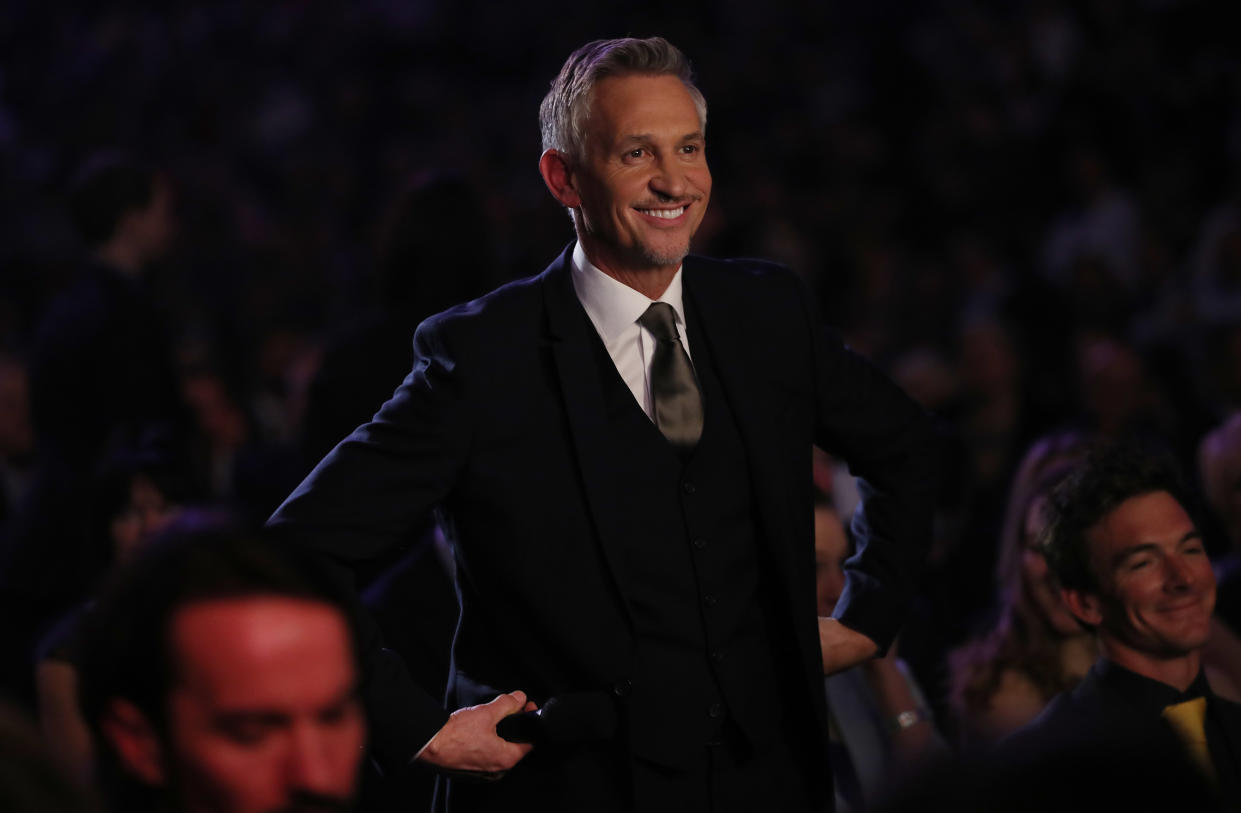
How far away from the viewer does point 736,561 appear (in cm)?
222

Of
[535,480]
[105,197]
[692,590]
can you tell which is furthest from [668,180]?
[105,197]

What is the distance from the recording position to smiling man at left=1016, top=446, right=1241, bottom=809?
2742mm

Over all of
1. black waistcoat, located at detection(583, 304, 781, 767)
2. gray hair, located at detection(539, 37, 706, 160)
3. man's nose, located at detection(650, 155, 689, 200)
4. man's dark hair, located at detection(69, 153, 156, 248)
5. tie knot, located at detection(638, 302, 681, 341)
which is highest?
man's dark hair, located at detection(69, 153, 156, 248)

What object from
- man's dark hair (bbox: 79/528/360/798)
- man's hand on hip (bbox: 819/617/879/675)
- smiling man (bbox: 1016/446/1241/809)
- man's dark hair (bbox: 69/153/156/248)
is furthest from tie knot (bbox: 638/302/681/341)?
man's dark hair (bbox: 69/153/156/248)

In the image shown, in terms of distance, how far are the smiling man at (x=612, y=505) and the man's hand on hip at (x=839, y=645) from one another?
14 cm

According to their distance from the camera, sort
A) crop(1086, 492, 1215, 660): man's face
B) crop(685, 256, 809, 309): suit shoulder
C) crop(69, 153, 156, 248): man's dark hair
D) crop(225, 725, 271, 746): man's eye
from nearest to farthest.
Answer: crop(225, 725, 271, 746): man's eye < crop(685, 256, 809, 309): suit shoulder < crop(1086, 492, 1215, 660): man's face < crop(69, 153, 156, 248): man's dark hair

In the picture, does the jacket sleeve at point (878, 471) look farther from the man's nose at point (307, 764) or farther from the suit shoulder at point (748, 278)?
the man's nose at point (307, 764)

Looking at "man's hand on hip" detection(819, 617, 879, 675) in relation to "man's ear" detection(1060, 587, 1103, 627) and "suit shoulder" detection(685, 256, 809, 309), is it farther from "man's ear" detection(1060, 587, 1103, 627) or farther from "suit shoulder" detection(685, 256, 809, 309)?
"man's ear" detection(1060, 587, 1103, 627)

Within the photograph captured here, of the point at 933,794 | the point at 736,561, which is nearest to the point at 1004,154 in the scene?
the point at 736,561

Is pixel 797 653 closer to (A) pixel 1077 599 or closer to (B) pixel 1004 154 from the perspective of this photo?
(A) pixel 1077 599

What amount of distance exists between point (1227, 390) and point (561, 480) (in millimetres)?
3675

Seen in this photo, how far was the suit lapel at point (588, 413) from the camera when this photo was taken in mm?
2162

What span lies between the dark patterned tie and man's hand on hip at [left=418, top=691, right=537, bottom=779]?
416mm

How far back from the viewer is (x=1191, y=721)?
2.73 meters
